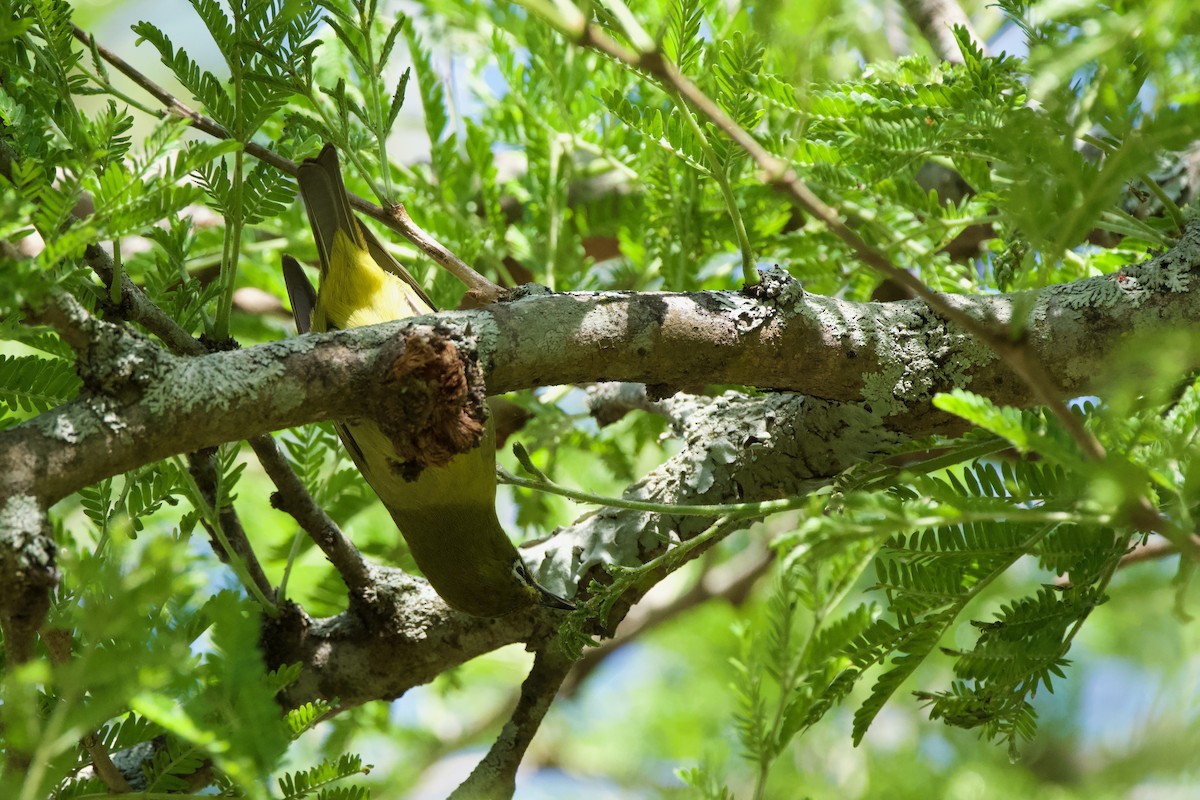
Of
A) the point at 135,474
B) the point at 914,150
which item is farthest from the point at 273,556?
the point at 914,150

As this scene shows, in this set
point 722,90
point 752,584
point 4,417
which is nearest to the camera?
point 4,417

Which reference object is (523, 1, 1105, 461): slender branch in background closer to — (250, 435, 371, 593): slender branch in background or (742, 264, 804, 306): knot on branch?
(742, 264, 804, 306): knot on branch

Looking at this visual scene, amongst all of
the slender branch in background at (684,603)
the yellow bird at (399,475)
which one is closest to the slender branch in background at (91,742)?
the yellow bird at (399,475)

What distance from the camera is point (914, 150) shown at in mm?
2016

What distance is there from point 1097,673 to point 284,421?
418 cm

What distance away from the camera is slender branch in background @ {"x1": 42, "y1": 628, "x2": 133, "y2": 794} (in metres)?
1.58

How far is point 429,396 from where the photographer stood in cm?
165

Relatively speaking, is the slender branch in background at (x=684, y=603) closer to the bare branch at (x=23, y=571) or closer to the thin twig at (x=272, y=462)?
Result: the thin twig at (x=272, y=462)

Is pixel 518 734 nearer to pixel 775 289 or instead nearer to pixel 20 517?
pixel 775 289

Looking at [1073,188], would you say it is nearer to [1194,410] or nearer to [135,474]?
[1194,410]

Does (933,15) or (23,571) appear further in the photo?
(933,15)

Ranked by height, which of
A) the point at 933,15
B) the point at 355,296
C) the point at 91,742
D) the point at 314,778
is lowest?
the point at 314,778

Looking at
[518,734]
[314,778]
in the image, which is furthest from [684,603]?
[314,778]

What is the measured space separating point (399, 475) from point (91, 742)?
78 centimetres
